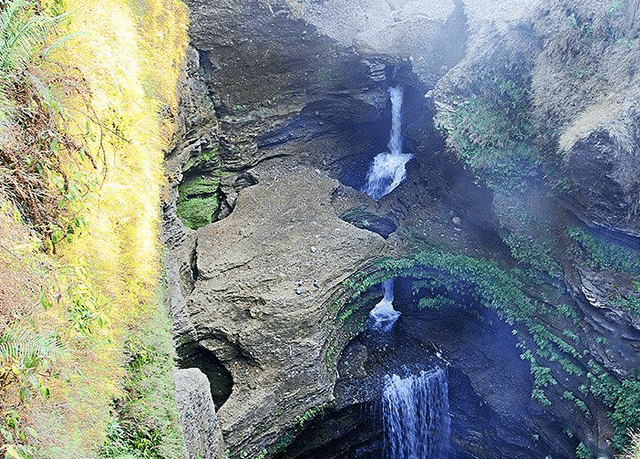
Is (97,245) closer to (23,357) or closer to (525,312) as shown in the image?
(23,357)

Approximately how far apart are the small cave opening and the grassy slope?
3967 millimetres

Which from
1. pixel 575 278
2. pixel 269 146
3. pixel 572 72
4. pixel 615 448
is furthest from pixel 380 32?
pixel 615 448

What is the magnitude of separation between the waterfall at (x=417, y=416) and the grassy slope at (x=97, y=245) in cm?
814

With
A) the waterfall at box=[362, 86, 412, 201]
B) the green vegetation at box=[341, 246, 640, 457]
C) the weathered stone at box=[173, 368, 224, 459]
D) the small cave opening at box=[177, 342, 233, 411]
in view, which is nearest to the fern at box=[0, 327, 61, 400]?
the weathered stone at box=[173, 368, 224, 459]

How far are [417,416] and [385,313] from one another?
3667 millimetres

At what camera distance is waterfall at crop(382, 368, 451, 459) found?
14.3 meters

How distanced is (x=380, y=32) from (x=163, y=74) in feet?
34.8

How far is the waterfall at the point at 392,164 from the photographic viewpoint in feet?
62.6

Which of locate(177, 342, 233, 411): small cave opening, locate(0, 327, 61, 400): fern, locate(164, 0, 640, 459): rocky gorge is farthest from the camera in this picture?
locate(177, 342, 233, 411): small cave opening

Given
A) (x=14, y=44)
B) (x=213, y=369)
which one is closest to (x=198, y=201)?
(x=213, y=369)

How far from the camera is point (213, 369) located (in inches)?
508

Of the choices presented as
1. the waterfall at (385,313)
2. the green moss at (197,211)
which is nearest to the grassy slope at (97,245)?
the green moss at (197,211)

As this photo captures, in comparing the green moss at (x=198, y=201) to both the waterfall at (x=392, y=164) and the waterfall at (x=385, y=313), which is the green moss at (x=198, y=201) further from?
the waterfall at (x=385, y=313)

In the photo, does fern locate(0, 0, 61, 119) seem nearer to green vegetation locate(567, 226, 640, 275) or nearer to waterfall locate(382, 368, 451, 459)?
waterfall locate(382, 368, 451, 459)
